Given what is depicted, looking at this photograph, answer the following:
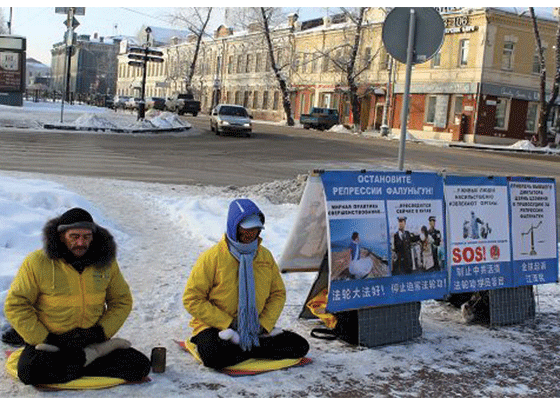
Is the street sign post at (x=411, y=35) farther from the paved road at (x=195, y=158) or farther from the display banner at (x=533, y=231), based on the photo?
the paved road at (x=195, y=158)

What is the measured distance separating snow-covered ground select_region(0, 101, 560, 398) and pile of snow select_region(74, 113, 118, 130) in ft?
70.5

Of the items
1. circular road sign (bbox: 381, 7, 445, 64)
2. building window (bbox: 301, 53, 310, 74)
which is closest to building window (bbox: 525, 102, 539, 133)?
building window (bbox: 301, 53, 310, 74)

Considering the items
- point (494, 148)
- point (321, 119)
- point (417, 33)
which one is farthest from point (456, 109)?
point (417, 33)

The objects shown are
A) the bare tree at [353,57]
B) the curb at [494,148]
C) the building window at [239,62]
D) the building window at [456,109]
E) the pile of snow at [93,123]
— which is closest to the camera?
the pile of snow at [93,123]

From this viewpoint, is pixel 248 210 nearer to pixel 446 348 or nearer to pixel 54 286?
pixel 54 286

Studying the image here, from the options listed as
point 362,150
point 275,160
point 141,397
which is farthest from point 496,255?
point 362,150

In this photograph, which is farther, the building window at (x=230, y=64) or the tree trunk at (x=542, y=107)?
the building window at (x=230, y=64)

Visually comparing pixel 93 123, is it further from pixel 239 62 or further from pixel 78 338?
pixel 239 62

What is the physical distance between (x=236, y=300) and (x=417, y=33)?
3.56 metres

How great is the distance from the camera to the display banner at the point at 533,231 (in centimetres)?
605

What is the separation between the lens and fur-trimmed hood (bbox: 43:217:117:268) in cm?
404

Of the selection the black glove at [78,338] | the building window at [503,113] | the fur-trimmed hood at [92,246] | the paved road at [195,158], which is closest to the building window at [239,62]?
the building window at [503,113]

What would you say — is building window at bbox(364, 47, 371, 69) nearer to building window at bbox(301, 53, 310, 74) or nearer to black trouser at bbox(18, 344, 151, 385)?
building window at bbox(301, 53, 310, 74)

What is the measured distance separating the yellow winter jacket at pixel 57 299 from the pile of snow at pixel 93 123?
2644 centimetres
